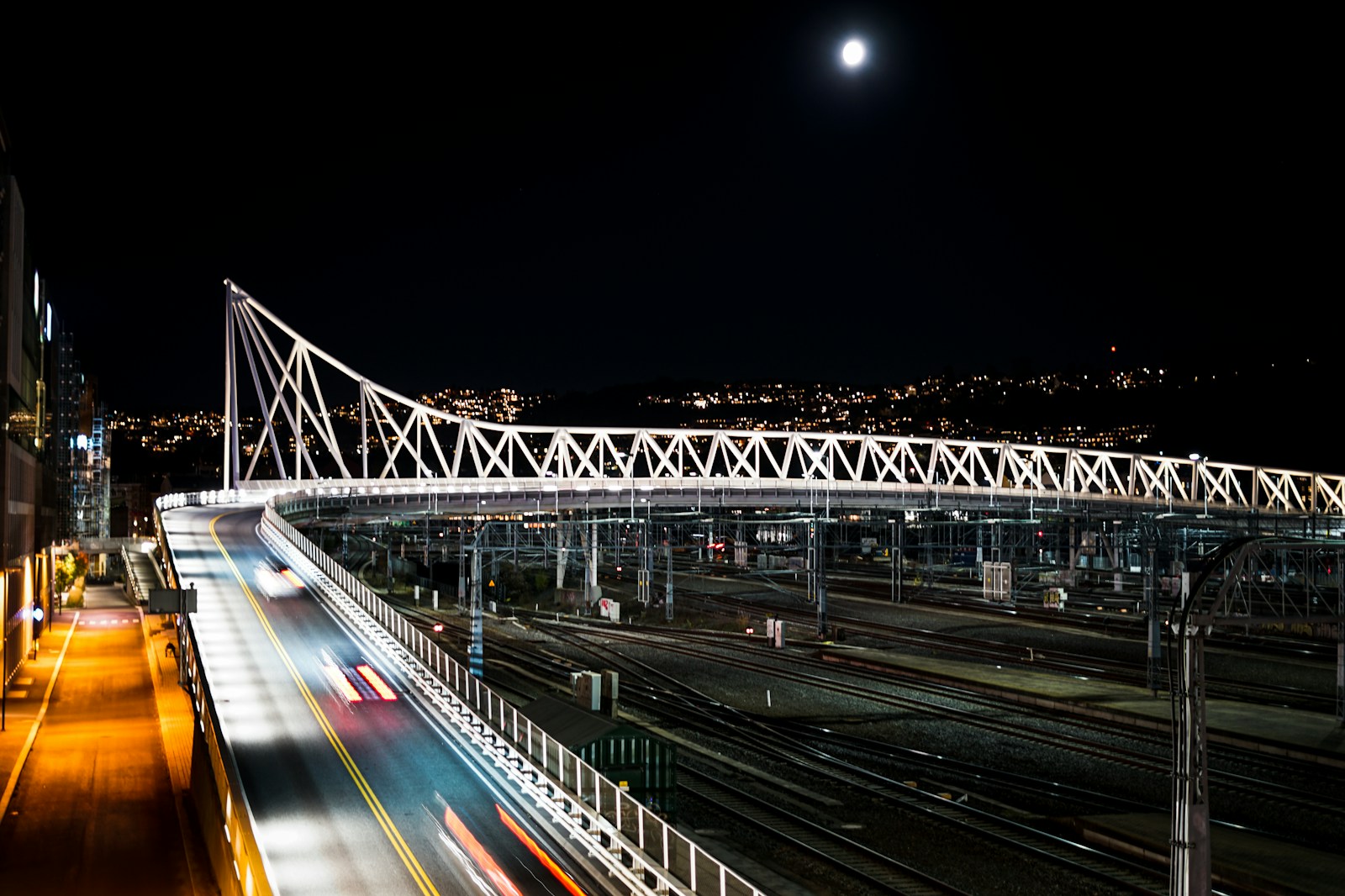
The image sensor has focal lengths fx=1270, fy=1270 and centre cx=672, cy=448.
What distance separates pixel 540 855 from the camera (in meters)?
16.8

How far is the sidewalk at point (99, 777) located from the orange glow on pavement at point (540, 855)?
5.87 meters

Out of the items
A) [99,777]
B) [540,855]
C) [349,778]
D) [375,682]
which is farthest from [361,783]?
[99,777]

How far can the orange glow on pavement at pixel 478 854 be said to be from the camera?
15531 mm

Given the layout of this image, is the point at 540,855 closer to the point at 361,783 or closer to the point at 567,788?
the point at 567,788

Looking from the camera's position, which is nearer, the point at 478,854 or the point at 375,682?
the point at 478,854

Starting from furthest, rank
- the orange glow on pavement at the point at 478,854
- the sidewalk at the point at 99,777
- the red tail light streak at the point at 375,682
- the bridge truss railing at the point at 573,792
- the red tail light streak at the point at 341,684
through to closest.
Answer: the red tail light streak at the point at 375,682 → the red tail light streak at the point at 341,684 → the sidewalk at the point at 99,777 → the orange glow on pavement at the point at 478,854 → the bridge truss railing at the point at 573,792

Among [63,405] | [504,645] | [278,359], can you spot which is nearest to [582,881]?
[504,645]

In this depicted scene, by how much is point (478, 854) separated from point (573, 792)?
2.09 metres

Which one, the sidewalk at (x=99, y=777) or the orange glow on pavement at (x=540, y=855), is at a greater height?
the orange glow on pavement at (x=540, y=855)

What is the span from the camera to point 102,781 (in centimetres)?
2898

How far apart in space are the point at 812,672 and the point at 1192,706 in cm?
3029

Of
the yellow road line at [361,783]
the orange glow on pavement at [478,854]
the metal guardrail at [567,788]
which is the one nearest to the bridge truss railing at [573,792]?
the metal guardrail at [567,788]

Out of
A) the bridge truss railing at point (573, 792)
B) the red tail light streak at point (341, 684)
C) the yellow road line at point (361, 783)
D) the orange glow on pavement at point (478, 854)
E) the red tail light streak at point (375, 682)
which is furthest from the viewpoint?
the red tail light streak at point (375, 682)

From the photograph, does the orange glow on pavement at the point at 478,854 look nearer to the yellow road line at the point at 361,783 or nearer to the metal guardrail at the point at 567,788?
the yellow road line at the point at 361,783
